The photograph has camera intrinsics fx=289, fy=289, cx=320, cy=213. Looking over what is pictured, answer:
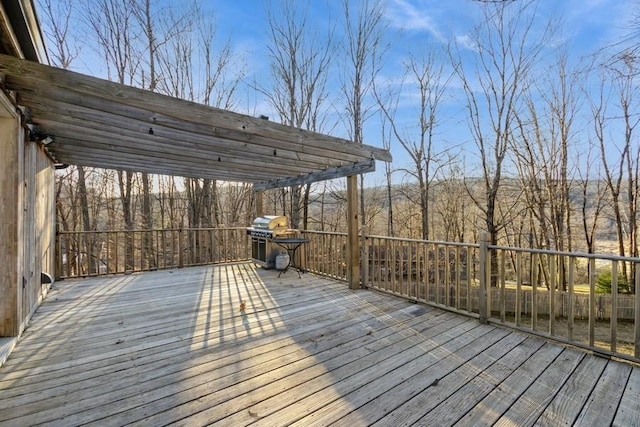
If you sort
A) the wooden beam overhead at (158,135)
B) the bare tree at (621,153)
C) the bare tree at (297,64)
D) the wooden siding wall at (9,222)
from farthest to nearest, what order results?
the bare tree at (297,64)
the bare tree at (621,153)
the wooden siding wall at (9,222)
the wooden beam overhead at (158,135)

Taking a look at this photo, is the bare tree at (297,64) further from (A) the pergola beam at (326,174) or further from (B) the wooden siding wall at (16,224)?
(B) the wooden siding wall at (16,224)

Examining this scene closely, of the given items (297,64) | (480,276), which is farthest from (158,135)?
(297,64)

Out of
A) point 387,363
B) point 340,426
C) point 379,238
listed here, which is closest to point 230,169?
point 379,238

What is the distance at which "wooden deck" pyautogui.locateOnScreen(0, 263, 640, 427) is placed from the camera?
1.77 meters

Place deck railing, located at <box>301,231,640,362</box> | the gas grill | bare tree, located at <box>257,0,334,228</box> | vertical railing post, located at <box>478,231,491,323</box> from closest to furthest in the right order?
vertical railing post, located at <box>478,231,491,323</box> → deck railing, located at <box>301,231,640,362</box> → the gas grill → bare tree, located at <box>257,0,334,228</box>

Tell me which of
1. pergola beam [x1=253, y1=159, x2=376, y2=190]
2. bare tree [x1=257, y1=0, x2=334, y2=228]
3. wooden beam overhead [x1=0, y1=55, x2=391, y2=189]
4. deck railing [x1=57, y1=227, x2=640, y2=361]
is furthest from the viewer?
bare tree [x1=257, y1=0, x2=334, y2=228]

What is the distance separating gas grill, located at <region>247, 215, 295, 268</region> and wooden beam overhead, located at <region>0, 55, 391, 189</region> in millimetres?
1008

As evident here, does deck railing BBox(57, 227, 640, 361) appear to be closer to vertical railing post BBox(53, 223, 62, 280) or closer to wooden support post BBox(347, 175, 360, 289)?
vertical railing post BBox(53, 223, 62, 280)

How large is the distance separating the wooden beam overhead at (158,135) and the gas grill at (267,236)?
3.31ft

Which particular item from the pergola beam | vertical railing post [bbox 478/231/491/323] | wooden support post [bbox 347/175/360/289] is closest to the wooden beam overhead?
the pergola beam

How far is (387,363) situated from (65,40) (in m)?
9.90

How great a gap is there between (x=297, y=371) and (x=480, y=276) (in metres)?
2.34

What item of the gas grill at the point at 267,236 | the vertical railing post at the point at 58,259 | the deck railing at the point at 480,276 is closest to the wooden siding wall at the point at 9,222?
the deck railing at the point at 480,276

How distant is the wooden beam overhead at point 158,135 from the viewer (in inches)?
91.6
